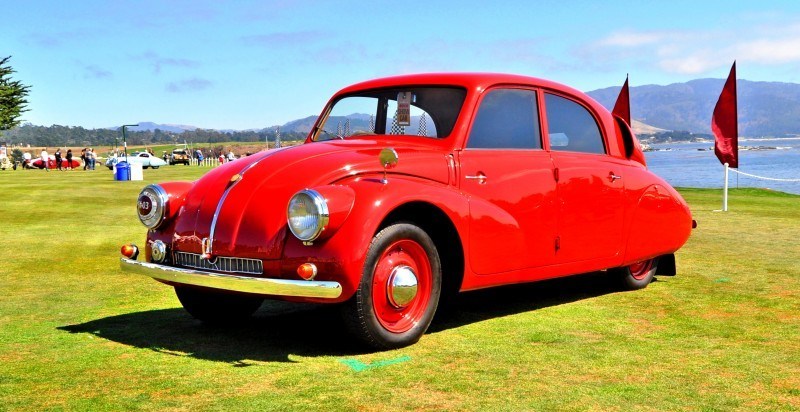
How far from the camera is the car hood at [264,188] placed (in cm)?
472

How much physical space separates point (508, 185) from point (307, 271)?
182 cm

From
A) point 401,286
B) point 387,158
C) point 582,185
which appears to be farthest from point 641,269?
point 387,158

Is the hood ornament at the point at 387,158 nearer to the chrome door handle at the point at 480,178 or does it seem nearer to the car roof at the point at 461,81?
the chrome door handle at the point at 480,178

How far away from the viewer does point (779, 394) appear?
382cm

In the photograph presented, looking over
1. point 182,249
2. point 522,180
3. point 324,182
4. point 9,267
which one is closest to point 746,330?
point 522,180

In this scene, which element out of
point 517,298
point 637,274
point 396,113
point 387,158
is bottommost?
point 517,298

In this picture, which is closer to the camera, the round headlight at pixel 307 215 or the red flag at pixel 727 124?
the round headlight at pixel 307 215

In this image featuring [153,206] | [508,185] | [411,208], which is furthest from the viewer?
[508,185]

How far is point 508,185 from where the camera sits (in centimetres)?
560

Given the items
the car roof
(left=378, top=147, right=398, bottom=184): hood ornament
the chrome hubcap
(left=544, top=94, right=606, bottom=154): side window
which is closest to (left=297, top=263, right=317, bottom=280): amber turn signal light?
the chrome hubcap

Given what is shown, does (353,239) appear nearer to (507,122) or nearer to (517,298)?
(507,122)

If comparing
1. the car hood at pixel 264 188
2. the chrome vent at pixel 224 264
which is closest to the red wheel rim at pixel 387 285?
the car hood at pixel 264 188

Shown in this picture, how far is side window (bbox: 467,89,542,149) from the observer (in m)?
5.67

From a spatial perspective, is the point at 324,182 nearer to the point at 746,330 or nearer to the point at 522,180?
the point at 522,180
